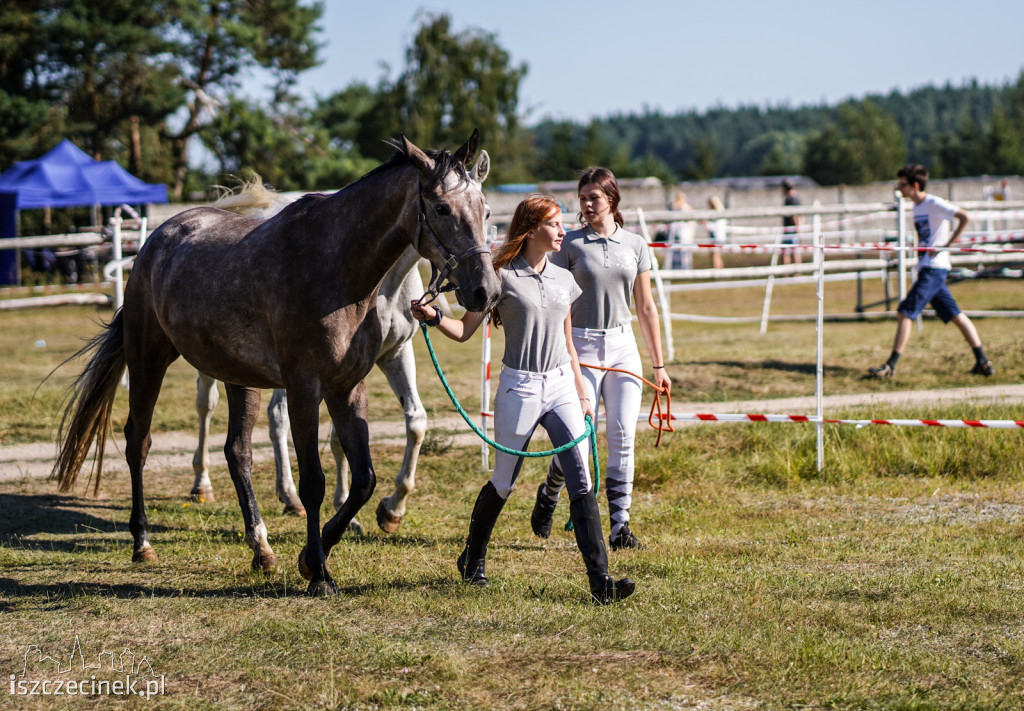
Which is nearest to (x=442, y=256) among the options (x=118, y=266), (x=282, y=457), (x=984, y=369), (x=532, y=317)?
(x=532, y=317)

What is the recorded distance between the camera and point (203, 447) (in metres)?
7.53

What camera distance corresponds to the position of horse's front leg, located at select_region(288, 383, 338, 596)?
16.6 ft

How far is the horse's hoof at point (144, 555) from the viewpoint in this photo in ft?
19.6

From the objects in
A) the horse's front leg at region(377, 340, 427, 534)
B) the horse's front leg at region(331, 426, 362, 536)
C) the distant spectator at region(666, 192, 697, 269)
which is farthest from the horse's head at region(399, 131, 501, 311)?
the distant spectator at region(666, 192, 697, 269)

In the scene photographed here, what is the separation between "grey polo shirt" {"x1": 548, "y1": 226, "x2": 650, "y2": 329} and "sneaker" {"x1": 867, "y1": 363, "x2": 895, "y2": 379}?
6074mm

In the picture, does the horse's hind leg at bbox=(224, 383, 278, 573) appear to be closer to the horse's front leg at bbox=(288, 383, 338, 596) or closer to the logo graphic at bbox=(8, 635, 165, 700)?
the horse's front leg at bbox=(288, 383, 338, 596)

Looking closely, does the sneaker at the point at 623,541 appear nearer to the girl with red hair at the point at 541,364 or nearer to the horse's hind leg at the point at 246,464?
the girl with red hair at the point at 541,364

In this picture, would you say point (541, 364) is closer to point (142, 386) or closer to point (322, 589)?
point (322, 589)

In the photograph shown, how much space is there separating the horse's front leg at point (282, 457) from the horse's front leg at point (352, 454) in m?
1.87

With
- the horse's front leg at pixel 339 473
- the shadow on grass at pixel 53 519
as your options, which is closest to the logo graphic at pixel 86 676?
the shadow on grass at pixel 53 519

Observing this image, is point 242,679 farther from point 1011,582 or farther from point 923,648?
point 1011,582

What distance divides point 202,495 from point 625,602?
375 cm

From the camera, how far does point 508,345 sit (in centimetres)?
Answer: 499

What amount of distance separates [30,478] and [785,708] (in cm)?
621
